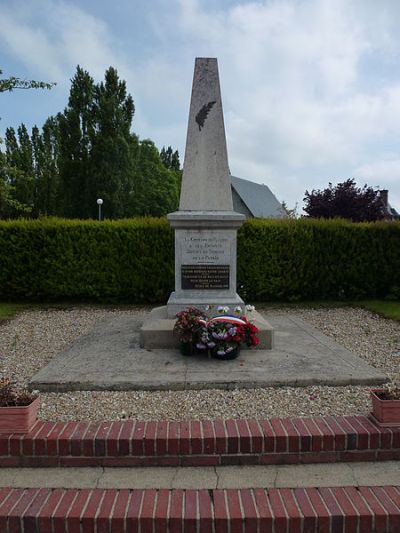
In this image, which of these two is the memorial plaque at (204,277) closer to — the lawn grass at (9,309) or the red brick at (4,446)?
the red brick at (4,446)

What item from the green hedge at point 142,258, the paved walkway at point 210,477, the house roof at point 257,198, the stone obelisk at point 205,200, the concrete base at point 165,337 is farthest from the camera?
the house roof at point 257,198

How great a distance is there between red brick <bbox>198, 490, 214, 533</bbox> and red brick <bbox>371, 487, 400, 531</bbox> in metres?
1.06

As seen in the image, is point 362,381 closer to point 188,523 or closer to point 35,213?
point 188,523

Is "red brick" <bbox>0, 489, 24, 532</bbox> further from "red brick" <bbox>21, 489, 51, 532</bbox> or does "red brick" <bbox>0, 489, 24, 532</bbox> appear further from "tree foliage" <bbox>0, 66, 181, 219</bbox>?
"tree foliage" <bbox>0, 66, 181, 219</bbox>

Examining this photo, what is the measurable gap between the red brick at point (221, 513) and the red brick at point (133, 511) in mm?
467

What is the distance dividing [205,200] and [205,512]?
4.48 meters

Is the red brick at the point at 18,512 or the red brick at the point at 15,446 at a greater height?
the red brick at the point at 15,446

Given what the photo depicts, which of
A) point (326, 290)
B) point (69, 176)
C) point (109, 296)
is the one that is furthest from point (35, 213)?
point (326, 290)

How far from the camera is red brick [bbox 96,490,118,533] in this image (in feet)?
7.18

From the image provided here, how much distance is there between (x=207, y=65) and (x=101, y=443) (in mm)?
5595

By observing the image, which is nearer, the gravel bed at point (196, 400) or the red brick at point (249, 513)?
the red brick at point (249, 513)

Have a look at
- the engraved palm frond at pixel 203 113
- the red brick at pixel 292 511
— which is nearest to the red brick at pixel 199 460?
the red brick at pixel 292 511

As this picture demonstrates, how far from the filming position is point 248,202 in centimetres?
3816

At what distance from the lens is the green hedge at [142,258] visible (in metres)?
10.1
